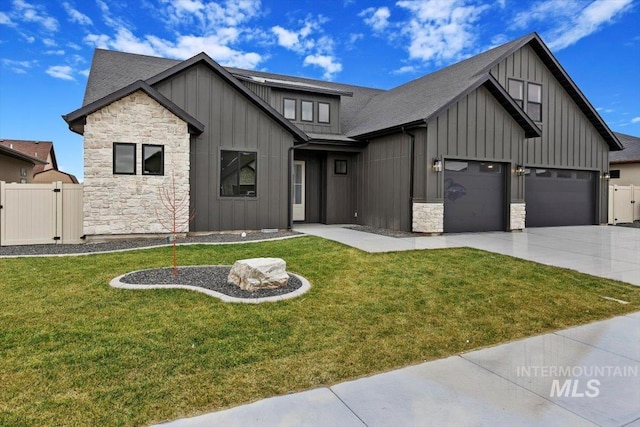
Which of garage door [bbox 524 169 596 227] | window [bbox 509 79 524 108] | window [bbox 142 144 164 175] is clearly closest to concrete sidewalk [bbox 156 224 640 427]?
window [bbox 142 144 164 175]

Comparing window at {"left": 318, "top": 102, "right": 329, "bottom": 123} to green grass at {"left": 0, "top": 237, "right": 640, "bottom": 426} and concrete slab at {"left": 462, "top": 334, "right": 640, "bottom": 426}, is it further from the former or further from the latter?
concrete slab at {"left": 462, "top": 334, "right": 640, "bottom": 426}

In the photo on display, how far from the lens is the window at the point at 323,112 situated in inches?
604

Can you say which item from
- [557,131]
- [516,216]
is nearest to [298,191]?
[516,216]

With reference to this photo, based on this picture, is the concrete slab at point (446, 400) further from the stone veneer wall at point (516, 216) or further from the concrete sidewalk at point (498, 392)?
the stone veneer wall at point (516, 216)

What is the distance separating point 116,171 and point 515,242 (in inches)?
435

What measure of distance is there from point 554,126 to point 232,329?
16057 mm

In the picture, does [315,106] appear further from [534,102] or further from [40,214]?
[40,214]

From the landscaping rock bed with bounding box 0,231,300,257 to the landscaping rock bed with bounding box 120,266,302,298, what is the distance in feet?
10.6

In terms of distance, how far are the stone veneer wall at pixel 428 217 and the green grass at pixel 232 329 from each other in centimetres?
455

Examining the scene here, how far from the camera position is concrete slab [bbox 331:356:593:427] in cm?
250

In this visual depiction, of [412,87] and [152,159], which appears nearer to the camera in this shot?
[152,159]

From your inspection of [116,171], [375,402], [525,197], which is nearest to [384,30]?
[525,197]

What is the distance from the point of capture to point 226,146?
1137 centimetres

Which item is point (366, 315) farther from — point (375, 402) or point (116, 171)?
point (116, 171)
